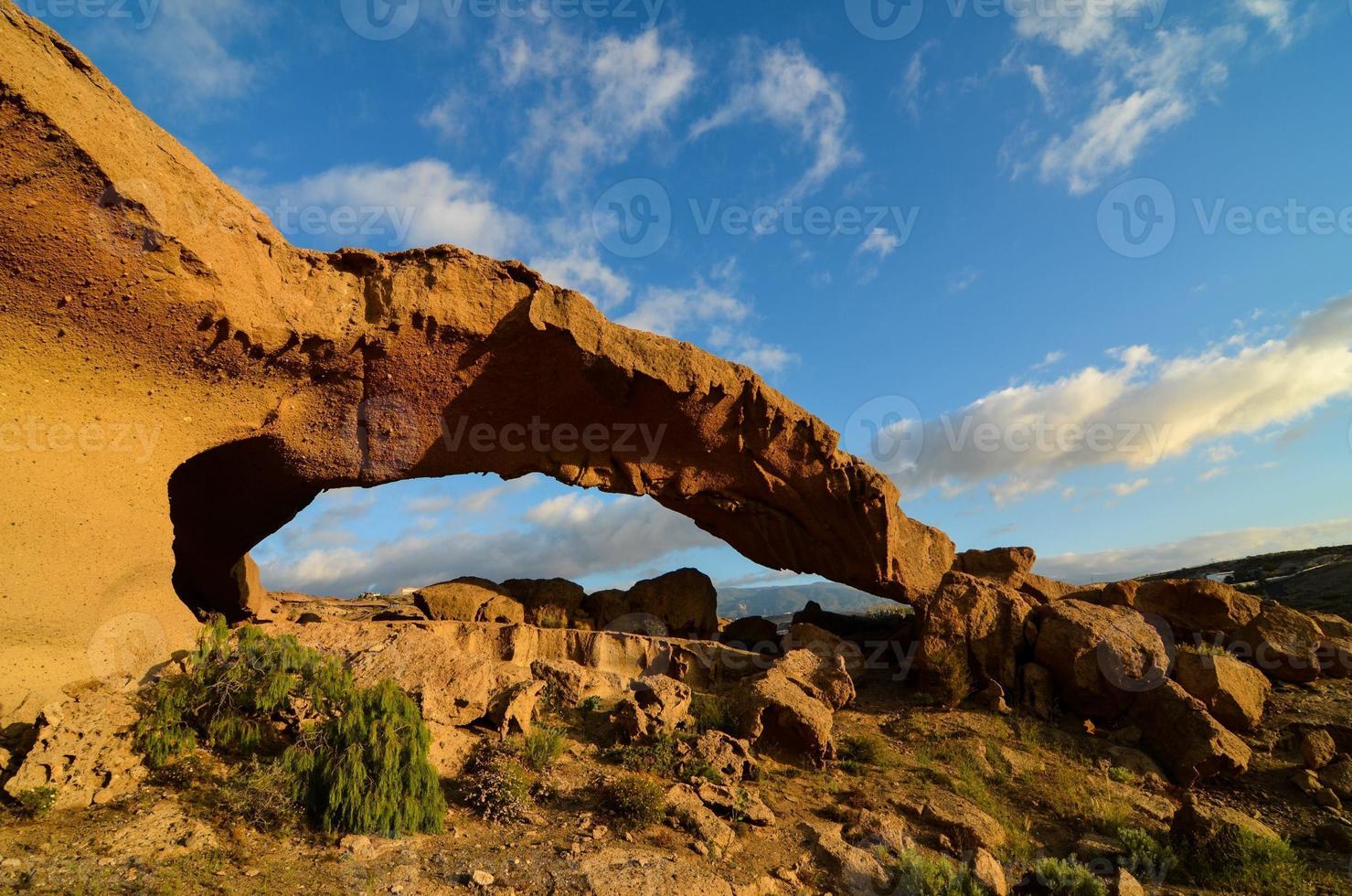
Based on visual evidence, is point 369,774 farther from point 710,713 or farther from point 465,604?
point 465,604

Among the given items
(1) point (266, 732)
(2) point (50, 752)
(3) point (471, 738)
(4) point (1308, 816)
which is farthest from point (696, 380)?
(4) point (1308, 816)

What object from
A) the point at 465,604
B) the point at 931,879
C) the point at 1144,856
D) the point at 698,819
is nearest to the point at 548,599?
the point at 465,604

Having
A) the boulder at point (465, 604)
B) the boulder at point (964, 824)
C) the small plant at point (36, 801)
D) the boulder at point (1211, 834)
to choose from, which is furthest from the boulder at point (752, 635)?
the small plant at point (36, 801)

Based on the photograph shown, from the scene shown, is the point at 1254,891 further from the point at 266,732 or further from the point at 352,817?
the point at 266,732

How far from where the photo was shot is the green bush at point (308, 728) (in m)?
6.27

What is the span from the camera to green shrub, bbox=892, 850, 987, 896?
20.6 feet

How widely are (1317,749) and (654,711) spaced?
31.2 ft

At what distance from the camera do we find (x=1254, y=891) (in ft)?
23.4

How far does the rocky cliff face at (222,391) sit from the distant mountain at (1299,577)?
48.9 ft

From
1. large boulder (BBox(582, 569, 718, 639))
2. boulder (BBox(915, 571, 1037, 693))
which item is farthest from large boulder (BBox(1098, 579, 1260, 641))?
large boulder (BBox(582, 569, 718, 639))

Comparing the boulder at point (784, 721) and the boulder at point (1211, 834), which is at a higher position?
the boulder at point (784, 721)

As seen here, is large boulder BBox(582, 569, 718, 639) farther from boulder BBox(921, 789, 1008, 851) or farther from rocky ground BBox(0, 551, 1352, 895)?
boulder BBox(921, 789, 1008, 851)

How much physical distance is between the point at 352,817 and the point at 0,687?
12.2ft

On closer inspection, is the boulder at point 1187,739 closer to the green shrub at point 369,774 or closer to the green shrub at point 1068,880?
the green shrub at point 1068,880
